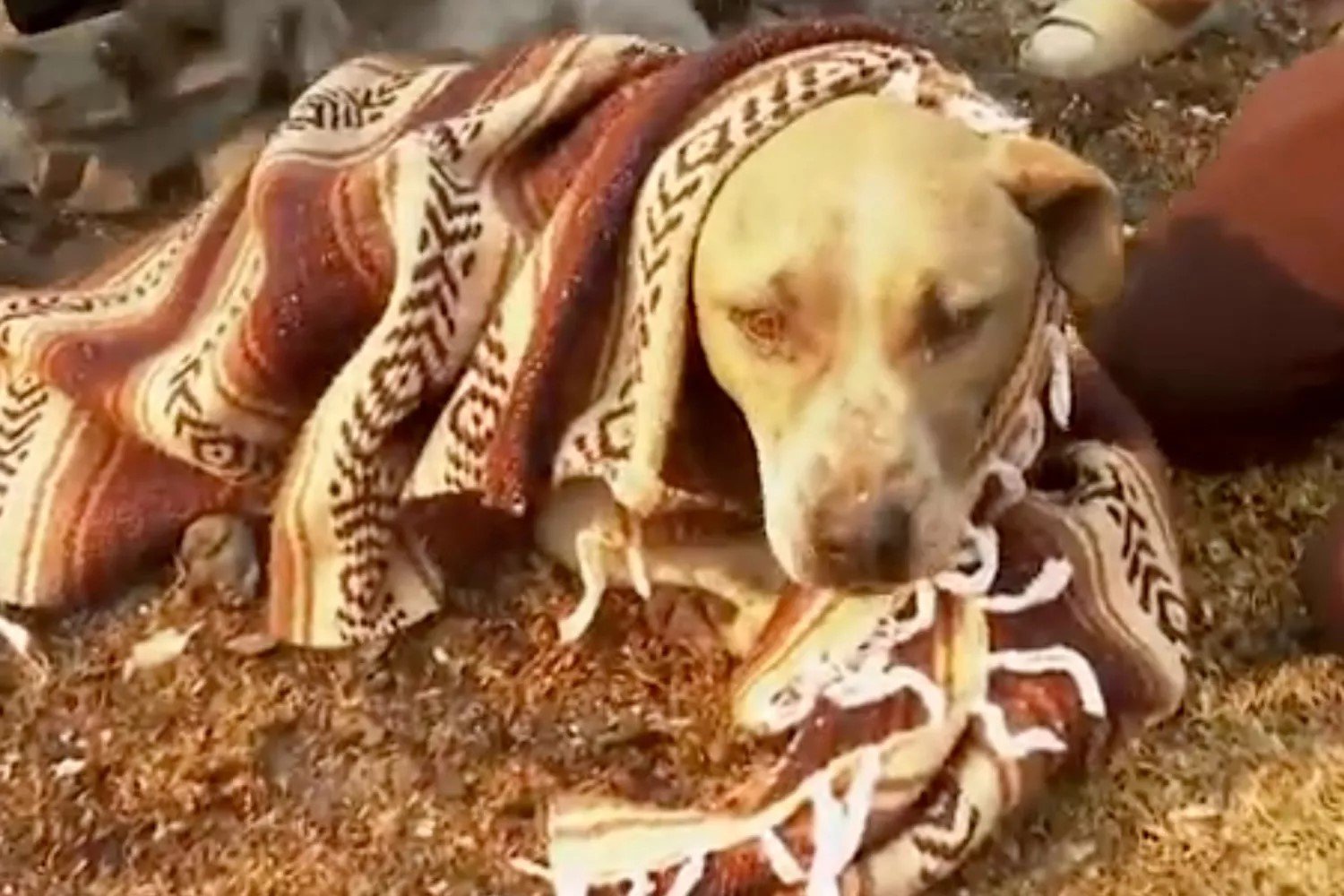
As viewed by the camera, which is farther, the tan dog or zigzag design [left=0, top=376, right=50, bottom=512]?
zigzag design [left=0, top=376, right=50, bottom=512]

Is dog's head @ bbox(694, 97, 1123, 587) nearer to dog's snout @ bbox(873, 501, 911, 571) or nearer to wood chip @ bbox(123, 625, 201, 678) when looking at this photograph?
dog's snout @ bbox(873, 501, 911, 571)

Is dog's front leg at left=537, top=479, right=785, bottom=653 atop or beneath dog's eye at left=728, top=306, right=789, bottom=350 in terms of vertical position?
beneath

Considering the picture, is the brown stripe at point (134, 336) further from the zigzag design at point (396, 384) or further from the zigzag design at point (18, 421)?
the zigzag design at point (396, 384)

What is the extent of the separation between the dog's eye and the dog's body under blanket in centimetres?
4

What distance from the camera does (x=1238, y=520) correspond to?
4.68ft

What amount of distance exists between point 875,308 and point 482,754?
0.30 metres

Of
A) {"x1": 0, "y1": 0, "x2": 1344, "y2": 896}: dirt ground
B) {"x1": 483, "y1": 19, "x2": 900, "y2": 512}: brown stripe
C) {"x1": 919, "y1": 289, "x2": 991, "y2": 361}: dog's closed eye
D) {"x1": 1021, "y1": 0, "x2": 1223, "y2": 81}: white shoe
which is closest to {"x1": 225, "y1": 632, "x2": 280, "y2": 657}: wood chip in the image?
{"x1": 0, "y1": 0, "x2": 1344, "y2": 896}: dirt ground

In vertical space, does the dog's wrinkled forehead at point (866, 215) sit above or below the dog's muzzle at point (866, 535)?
above

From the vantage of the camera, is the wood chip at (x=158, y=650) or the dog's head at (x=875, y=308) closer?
the dog's head at (x=875, y=308)

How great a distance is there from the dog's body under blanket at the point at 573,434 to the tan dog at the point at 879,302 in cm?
3

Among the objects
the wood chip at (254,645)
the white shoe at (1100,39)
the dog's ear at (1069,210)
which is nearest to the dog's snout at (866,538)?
the dog's ear at (1069,210)

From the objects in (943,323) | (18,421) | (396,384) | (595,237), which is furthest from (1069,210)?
(18,421)

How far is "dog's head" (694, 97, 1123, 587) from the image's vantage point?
1.15m

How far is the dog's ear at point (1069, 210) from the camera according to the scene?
3.93ft
